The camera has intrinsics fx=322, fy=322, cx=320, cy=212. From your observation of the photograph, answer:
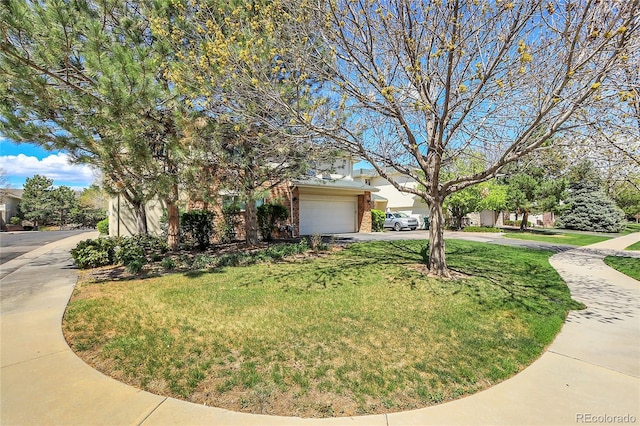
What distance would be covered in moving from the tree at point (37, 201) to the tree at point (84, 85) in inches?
1516

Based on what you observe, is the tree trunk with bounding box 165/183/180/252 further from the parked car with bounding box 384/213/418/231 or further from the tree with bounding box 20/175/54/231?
the tree with bounding box 20/175/54/231

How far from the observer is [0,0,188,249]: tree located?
5664 mm

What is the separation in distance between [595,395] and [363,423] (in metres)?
2.21

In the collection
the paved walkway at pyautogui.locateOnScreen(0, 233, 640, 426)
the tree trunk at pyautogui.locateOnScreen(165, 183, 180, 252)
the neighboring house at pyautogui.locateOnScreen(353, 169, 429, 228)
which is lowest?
the paved walkway at pyautogui.locateOnScreen(0, 233, 640, 426)

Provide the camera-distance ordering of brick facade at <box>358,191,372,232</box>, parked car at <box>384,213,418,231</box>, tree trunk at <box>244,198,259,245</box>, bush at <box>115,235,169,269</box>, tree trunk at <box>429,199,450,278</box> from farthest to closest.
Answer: parked car at <box>384,213,418,231</box> → brick facade at <box>358,191,372,232</box> → tree trunk at <box>244,198,259,245</box> → bush at <box>115,235,169,269</box> → tree trunk at <box>429,199,450,278</box>

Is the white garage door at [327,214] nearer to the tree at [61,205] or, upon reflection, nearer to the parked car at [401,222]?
the parked car at [401,222]

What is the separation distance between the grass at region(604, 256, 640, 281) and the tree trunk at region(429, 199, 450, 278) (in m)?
4.94

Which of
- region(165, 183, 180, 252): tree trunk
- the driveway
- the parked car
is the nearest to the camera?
region(165, 183, 180, 252): tree trunk

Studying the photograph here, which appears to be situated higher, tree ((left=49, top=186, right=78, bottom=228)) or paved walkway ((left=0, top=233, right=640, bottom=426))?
tree ((left=49, top=186, right=78, bottom=228))

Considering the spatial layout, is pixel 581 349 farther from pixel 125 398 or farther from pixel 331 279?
pixel 125 398

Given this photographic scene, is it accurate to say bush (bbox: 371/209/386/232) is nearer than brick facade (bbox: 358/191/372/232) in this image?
No

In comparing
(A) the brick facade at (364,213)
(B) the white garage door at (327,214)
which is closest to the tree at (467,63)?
(B) the white garage door at (327,214)

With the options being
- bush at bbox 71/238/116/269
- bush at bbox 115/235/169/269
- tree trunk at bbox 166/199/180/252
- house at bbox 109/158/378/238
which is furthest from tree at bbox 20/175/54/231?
bush at bbox 71/238/116/269

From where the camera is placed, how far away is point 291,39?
243 inches
